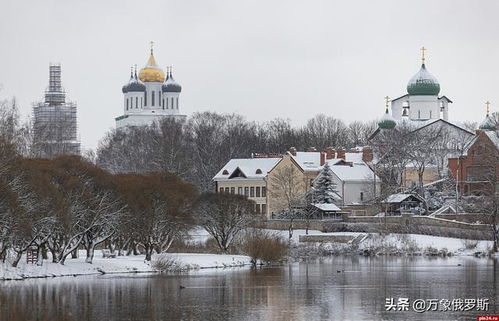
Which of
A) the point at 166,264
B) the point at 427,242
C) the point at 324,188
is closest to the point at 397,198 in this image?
the point at 324,188

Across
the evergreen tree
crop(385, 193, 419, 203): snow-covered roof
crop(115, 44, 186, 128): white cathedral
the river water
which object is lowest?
the river water

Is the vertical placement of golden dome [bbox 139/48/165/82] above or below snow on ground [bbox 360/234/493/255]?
above

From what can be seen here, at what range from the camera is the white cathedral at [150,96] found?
175250 mm

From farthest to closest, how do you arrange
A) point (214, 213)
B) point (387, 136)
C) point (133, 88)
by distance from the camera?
point (133, 88)
point (387, 136)
point (214, 213)

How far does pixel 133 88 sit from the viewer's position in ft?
581

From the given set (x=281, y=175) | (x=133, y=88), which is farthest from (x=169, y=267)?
(x=133, y=88)

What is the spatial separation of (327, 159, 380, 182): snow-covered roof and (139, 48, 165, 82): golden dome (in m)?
75.9

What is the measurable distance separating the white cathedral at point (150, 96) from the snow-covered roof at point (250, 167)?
7008 centimetres

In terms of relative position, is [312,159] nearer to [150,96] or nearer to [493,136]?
[493,136]

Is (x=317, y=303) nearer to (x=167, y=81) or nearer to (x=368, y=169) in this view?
(x=368, y=169)

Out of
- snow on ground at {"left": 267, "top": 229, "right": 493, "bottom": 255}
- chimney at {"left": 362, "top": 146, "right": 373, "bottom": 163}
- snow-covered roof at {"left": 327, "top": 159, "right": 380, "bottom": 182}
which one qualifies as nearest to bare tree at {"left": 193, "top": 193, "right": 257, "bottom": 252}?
snow on ground at {"left": 267, "top": 229, "right": 493, "bottom": 255}

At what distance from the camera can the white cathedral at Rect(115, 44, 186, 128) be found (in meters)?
175

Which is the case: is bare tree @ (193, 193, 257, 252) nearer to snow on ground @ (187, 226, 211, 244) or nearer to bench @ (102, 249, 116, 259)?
snow on ground @ (187, 226, 211, 244)

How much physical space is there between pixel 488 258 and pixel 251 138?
182 feet
